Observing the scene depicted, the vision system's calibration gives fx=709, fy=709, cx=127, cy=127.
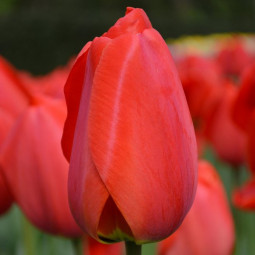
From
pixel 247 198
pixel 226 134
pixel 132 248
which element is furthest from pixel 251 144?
pixel 226 134

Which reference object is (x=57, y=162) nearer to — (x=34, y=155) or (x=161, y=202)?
(x=34, y=155)

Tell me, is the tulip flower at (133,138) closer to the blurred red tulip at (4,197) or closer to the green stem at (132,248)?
the green stem at (132,248)

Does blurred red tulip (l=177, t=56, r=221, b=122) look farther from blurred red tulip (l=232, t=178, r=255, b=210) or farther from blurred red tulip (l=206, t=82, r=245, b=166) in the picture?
blurred red tulip (l=232, t=178, r=255, b=210)

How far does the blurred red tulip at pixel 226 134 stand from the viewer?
137cm

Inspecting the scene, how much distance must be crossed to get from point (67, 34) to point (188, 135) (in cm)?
785

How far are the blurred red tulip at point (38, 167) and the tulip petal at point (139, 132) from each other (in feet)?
0.67

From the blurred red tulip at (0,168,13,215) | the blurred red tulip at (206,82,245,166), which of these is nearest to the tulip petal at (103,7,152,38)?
the blurred red tulip at (0,168,13,215)

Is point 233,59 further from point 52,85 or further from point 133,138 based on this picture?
point 133,138

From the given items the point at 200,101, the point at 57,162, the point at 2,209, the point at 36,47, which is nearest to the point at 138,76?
the point at 57,162

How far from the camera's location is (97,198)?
531mm

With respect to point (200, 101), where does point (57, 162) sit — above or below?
above

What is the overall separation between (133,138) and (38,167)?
0.23 m

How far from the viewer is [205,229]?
0.85m

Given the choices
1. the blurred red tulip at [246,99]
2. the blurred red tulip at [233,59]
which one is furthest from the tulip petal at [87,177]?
the blurred red tulip at [233,59]
